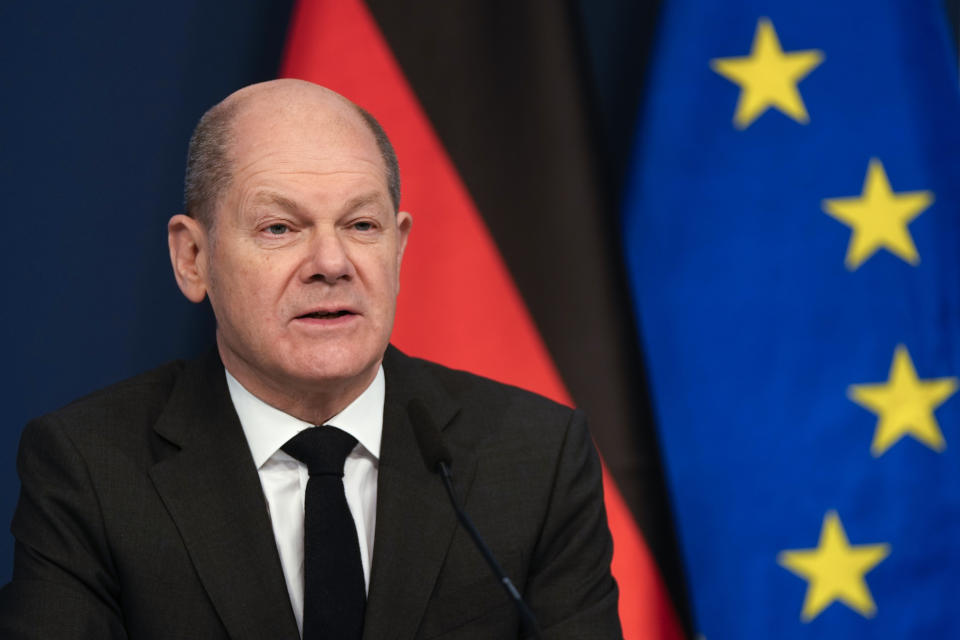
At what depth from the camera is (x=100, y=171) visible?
2.33m

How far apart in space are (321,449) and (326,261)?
0.29 metres

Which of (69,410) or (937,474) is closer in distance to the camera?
(69,410)

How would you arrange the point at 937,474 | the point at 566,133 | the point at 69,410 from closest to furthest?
the point at 69,410 < the point at 566,133 < the point at 937,474

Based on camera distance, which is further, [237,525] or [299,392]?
[299,392]

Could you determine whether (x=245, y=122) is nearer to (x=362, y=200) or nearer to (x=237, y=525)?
(x=362, y=200)

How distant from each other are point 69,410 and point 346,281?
0.47 metres

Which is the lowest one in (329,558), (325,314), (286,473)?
(329,558)

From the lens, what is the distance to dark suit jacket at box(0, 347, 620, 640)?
1427 mm

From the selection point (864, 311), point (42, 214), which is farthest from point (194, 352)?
point (864, 311)

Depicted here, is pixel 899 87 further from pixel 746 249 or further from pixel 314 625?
pixel 314 625

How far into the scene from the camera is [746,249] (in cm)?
235

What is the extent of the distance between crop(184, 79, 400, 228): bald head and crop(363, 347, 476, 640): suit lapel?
364 millimetres

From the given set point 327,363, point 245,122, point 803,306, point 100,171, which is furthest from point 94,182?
point 803,306

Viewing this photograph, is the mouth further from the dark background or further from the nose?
the dark background
